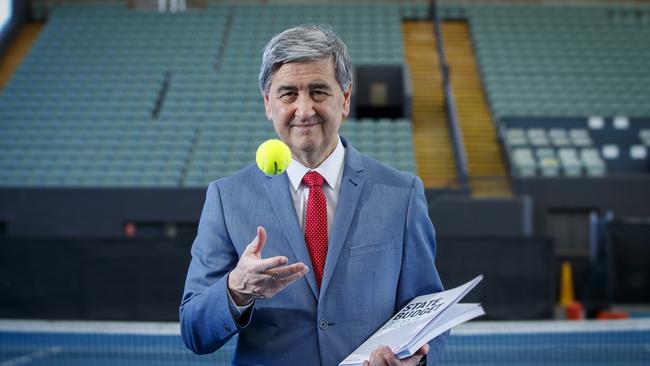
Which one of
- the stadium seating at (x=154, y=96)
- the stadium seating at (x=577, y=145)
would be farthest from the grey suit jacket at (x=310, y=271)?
the stadium seating at (x=577, y=145)

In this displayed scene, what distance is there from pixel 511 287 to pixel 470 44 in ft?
42.1

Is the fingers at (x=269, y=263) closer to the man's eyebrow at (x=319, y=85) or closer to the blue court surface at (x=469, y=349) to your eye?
the man's eyebrow at (x=319, y=85)

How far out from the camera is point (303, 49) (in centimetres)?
223

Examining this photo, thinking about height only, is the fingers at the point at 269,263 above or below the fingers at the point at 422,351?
above

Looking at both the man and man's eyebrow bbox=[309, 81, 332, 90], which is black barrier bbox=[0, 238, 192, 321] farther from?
man's eyebrow bbox=[309, 81, 332, 90]

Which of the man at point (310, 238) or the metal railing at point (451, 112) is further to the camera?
the metal railing at point (451, 112)

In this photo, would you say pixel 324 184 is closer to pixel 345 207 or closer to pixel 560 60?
pixel 345 207

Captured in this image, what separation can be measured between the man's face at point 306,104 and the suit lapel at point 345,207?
0.42 ft

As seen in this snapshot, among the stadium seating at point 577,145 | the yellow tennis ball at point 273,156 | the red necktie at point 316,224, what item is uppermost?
the yellow tennis ball at point 273,156

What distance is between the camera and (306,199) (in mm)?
2414

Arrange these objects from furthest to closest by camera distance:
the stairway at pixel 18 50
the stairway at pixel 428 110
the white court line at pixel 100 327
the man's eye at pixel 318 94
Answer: the stairway at pixel 18 50
the stairway at pixel 428 110
the white court line at pixel 100 327
the man's eye at pixel 318 94

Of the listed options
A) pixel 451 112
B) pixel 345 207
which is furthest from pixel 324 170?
pixel 451 112

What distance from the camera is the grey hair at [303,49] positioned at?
224 centimetres

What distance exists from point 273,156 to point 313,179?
0.24 meters
